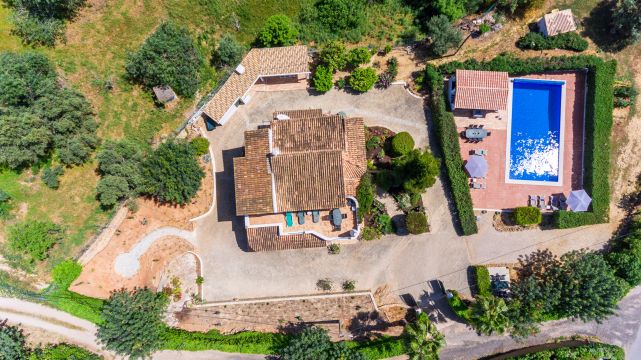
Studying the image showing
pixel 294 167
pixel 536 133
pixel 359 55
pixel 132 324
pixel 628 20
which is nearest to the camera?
pixel 294 167

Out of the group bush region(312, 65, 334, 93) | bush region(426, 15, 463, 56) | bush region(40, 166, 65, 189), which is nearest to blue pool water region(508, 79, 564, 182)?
bush region(426, 15, 463, 56)

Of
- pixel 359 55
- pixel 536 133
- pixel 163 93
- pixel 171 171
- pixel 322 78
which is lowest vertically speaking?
pixel 171 171

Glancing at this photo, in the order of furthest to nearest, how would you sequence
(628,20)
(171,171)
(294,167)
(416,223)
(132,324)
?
(416,223) < (628,20) < (171,171) < (132,324) < (294,167)

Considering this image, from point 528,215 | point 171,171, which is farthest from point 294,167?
point 528,215

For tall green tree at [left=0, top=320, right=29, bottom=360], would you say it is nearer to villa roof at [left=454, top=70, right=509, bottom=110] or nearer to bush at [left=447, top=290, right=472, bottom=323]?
bush at [left=447, top=290, right=472, bottom=323]

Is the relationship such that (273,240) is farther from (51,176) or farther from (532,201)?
(532,201)

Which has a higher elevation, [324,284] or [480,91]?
[480,91]

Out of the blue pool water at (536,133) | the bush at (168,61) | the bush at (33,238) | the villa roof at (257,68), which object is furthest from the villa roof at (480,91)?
the bush at (33,238)
